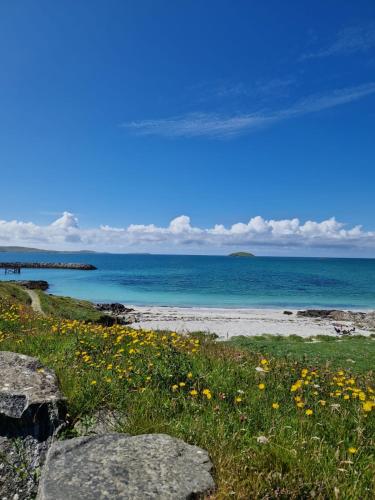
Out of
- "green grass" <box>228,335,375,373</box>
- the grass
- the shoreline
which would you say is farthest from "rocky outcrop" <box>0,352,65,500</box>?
the shoreline

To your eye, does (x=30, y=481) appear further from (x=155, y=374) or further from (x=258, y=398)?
(x=258, y=398)

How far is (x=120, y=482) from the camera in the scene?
3211mm

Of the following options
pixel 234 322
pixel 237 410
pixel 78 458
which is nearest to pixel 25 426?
pixel 78 458

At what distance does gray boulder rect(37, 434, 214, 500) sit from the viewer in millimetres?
3098

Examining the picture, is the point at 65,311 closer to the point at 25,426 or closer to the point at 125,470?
the point at 25,426

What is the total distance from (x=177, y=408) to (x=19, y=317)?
914cm

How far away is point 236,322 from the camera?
36.4 m

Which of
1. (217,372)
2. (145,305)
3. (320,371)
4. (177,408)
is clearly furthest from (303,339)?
(145,305)

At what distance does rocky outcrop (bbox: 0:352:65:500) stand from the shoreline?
22.7 meters

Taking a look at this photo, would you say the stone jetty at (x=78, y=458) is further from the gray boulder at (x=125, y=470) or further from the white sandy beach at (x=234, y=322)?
the white sandy beach at (x=234, y=322)

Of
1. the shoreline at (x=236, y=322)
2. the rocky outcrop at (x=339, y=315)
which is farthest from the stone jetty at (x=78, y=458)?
the rocky outcrop at (x=339, y=315)

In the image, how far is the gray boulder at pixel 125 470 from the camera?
3.10m

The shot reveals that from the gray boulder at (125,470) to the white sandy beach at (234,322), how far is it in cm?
2375

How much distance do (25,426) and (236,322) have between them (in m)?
33.0
